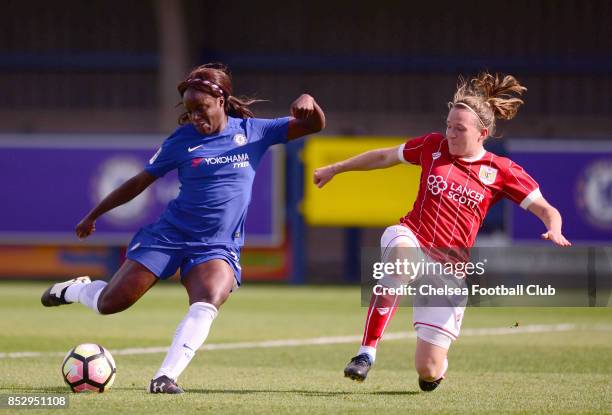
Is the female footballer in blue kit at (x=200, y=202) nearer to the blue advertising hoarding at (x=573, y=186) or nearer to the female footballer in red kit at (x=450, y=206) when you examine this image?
the female footballer in red kit at (x=450, y=206)

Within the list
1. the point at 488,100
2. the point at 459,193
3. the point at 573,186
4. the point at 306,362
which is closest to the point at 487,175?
the point at 459,193

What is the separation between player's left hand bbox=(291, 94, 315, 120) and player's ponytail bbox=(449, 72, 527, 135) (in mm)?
878

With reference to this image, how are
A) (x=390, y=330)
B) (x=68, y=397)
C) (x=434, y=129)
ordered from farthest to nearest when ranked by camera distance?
(x=434, y=129)
(x=390, y=330)
(x=68, y=397)


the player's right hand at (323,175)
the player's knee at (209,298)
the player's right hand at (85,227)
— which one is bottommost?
the player's knee at (209,298)

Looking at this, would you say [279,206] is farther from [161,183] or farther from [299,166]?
[161,183]

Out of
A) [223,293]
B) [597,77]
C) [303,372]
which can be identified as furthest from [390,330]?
[597,77]

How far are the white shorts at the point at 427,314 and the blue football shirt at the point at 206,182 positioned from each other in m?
0.92

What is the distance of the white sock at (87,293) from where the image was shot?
726cm

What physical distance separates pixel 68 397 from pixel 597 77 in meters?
20.4

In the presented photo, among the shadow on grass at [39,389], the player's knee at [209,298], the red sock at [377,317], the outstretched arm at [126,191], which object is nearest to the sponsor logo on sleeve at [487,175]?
the red sock at [377,317]

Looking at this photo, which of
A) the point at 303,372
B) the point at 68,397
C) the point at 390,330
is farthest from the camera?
the point at 390,330

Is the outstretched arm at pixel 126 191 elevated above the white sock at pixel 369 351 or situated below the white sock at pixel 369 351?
above

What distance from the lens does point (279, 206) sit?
55.7 ft

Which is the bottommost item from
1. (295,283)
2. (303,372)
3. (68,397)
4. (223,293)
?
(295,283)
